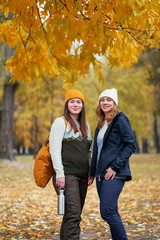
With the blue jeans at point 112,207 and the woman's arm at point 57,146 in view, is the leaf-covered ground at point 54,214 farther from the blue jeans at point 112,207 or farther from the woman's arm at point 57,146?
the woman's arm at point 57,146

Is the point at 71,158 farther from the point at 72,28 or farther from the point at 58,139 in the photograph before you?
the point at 72,28

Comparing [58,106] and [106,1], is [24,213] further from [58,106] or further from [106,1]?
[58,106]

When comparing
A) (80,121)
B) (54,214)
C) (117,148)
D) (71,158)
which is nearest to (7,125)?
(54,214)

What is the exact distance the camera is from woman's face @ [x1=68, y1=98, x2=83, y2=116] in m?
4.05

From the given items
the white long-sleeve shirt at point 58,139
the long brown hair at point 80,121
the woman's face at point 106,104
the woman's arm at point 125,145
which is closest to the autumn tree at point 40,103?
the long brown hair at point 80,121

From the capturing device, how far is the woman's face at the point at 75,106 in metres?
4.05

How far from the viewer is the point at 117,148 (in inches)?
148

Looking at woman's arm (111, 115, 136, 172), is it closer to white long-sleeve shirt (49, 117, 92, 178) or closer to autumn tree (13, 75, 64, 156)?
white long-sleeve shirt (49, 117, 92, 178)

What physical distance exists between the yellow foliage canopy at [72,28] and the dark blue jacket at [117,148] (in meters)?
0.87

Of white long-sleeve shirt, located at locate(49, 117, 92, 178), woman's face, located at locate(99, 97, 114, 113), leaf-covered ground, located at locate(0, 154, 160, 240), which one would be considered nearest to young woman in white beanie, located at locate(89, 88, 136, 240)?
woman's face, located at locate(99, 97, 114, 113)

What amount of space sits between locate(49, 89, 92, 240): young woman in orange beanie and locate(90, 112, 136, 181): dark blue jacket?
24 centimetres

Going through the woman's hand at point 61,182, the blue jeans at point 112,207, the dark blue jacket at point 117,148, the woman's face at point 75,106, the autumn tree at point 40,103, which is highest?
the autumn tree at point 40,103

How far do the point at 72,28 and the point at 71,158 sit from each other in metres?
1.47

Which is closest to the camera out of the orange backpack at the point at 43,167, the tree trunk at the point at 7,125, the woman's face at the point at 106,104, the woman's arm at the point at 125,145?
the woman's arm at the point at 125,145
